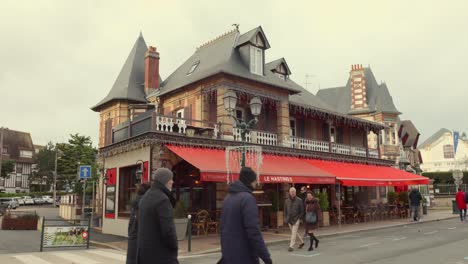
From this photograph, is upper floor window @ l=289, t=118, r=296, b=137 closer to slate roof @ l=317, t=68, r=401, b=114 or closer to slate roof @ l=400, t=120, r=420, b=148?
slate roof @ l=317, t=68, r=401, b=114

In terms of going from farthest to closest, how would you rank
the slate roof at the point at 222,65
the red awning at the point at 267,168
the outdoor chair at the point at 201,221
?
the slate roof at the point at 222,65
the outdoor chair at the point at 201,221
the red awning at the point at 267,168

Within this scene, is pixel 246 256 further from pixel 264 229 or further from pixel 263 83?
pixel 263 83

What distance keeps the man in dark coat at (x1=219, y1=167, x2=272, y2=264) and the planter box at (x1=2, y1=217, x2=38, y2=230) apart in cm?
1794

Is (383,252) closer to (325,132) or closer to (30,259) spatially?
(30,259)

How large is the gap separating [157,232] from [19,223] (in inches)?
706

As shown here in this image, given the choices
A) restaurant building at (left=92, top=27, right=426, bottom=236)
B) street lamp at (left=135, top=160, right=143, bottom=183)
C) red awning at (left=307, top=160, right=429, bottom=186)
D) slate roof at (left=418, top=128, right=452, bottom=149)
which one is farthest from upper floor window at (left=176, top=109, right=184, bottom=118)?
slate roof at (left=418, top=128, right=452, bottom=149)

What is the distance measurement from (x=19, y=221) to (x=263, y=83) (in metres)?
13.0

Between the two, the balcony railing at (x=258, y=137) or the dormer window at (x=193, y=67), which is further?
the dormer window at (x=193, y=67)

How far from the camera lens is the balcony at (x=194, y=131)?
14420 mm

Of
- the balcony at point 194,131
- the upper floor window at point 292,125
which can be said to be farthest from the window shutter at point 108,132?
the upper floor window at point 292,125

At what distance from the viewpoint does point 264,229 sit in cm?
1625

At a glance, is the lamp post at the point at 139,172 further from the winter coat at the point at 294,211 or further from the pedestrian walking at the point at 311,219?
the pedestrian walking at the point at 311,219

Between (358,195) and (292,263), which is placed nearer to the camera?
(292,263)

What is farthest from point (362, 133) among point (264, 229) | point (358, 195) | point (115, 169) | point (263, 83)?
point (115, 169)
